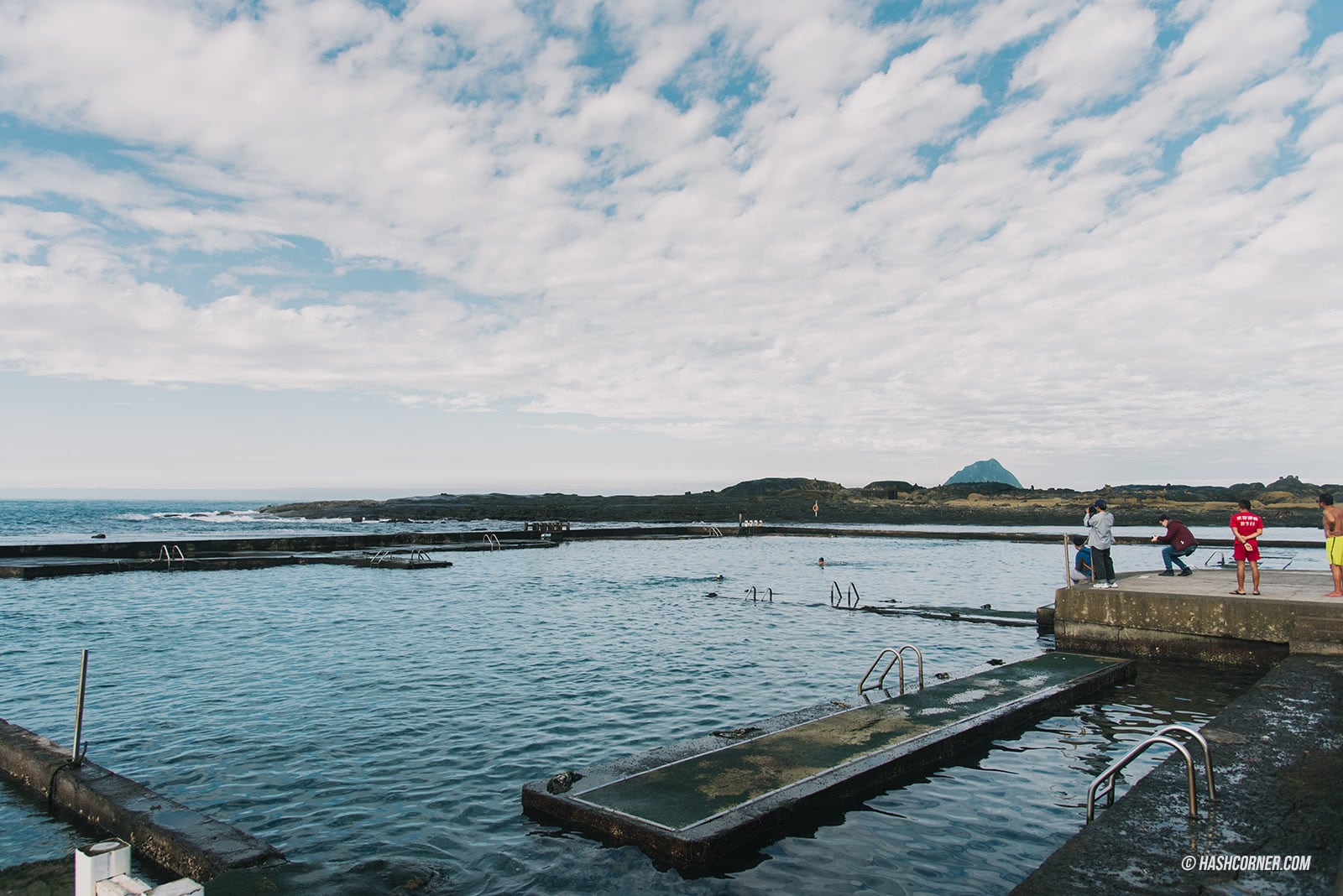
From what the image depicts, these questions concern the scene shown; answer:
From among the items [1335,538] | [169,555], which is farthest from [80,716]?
[169,555]

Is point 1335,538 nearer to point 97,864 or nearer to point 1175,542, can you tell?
point 1175,542

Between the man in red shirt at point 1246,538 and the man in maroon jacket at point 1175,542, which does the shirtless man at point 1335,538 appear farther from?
the man in maroon jacket at point 1175,542

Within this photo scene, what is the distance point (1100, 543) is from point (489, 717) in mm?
14522

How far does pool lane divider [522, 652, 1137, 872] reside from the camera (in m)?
7.14

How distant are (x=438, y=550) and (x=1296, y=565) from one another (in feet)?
160

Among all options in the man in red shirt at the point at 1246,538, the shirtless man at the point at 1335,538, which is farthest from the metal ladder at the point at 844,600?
the shirtless man at the point at 1335,538

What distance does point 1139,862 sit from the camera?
555 cm

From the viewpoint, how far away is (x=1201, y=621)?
1523 centimetres

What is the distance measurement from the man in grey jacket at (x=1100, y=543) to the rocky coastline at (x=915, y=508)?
59.3 meters

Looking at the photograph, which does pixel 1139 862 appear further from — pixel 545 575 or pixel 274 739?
pixel 545 575

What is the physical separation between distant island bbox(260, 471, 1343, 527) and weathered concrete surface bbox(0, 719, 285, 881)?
69.4m

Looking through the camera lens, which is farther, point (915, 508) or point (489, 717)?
point (915, 508)

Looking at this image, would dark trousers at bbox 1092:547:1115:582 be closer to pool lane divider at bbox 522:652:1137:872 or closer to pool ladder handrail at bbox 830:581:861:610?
pool lane divider at bbox 522:652:1137:872

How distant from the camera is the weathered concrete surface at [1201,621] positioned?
1355 centimetres
